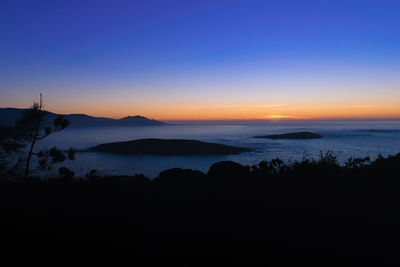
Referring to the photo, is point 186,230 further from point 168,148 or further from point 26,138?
point 168,148

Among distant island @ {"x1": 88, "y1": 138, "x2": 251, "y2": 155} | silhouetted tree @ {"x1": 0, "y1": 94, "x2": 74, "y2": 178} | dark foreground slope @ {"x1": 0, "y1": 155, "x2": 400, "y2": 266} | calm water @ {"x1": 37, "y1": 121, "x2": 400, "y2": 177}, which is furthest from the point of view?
distant island @ {"x1": 88, "y1": 138, "x2": 251, "y2": 155}

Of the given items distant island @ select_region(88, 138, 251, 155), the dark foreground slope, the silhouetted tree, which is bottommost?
distant island @ select_region(88, 138, 251, 155)

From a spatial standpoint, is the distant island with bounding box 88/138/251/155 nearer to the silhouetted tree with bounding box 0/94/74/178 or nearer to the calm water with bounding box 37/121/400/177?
the calm water with bounding box 37/121/400/177

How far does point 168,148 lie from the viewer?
122 feet

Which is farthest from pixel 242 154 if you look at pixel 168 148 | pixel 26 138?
pixel 26 138

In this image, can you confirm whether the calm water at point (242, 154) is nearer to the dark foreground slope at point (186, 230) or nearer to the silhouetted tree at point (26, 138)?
the silhouetted tree at point (26, 138)

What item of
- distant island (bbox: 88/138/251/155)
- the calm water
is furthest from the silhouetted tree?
distant island (bbox: 88/138/251/155)

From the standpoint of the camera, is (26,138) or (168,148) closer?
(26,138)

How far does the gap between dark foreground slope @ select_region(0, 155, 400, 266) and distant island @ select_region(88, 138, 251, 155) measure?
3234 centimetres

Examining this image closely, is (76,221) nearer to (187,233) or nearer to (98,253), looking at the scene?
(98,253)

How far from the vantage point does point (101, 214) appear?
2533 millimetres

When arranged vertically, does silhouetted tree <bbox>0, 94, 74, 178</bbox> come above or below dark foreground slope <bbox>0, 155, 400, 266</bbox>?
above

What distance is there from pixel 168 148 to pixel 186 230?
3542 centimetres

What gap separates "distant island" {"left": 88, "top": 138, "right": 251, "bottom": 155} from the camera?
3597 centimetres
